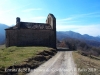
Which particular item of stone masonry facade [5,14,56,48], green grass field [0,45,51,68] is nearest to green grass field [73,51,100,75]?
green grass field [0,45,51,68]

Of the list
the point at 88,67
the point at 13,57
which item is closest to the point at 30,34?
the point at 13,57

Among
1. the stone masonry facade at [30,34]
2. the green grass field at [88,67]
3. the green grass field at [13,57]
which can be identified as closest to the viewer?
the green grass field at [88,67]

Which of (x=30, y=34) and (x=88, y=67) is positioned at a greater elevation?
(x=30, y=34)

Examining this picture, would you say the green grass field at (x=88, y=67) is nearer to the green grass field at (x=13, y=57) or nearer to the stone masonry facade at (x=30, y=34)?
the green grass field at (x=13, y=57)

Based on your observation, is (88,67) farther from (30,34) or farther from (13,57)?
(30,34)

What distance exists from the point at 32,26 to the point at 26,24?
2.30 meters

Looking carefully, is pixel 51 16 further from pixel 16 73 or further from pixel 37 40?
pixel 16 73

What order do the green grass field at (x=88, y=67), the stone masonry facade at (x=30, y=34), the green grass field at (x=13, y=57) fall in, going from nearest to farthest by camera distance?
1. the green grass field at (x=88, y=67)
2. the green grass field at (x=13, y=57)
3. the stone masonry facade at (x=30, y=34)

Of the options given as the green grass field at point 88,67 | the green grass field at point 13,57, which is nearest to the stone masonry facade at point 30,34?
the green grass field at point 13,57

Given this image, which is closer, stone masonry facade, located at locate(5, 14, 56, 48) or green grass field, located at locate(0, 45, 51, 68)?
green grass field, located at locate(0, 45, 51, 68)

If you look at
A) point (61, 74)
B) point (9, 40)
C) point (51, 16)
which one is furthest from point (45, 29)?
point (61, 74)

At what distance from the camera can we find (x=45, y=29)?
5828cm

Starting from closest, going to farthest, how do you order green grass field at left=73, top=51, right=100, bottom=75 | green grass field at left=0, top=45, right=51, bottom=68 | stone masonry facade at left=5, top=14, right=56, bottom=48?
green grass field at left=73, top=51, right=100, bottom=75, green grass field at left=0, top=45, right=51, bottom=68, stone masonry facade at left=5, top=14, right=56, bottom=48

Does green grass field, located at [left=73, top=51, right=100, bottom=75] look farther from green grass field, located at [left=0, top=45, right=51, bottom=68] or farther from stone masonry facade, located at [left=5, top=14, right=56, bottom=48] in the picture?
stone masonry facade, located at [left=5, top=14, right=56, bottom=48]
